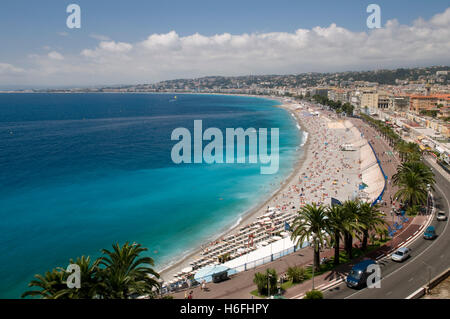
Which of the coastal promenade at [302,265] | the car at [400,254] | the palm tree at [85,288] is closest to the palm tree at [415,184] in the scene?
the coastal promenade at [302,265]

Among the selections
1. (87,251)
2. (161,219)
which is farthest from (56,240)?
(161,219)

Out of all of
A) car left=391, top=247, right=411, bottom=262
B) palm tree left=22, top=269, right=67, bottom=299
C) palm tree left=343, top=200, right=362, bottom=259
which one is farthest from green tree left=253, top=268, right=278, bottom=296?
palm tree left=22, top=269, right=67, bottom=299

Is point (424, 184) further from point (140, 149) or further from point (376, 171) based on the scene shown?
point (140, 149)

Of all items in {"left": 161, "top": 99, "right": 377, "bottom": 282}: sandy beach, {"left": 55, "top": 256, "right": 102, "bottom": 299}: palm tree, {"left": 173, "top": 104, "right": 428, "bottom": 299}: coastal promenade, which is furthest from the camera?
{"left": 161, "top": 99, "right": 377, "bottom": 282}: sandy beach

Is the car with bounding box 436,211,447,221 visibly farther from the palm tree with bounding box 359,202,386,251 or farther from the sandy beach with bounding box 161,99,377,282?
the palm tree with bounding box 359,202,386,251

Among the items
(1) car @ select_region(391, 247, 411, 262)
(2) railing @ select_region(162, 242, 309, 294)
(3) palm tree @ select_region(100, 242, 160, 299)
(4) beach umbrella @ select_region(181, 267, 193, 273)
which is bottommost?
(4) beach umbrella @ select_region(181, 267, 193, 273)

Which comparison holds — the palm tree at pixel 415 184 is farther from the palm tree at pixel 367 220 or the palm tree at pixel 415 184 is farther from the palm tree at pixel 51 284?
the palm tree at pixel 51 284

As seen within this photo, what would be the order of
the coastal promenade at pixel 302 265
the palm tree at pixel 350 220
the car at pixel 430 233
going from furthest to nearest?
1. the car at pixel 430 233
2. the palm tree at pixel 350 220
3. the coastal promenade at pixel 302 265
